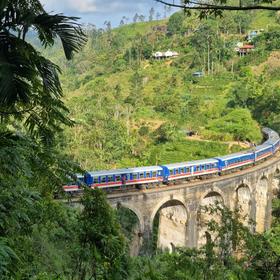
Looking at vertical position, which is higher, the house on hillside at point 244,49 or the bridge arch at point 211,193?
the house on hillside at point 244,49

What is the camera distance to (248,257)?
10.4 m

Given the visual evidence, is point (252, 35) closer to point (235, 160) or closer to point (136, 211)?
point (235, 160)

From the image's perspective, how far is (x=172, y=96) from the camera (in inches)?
2047

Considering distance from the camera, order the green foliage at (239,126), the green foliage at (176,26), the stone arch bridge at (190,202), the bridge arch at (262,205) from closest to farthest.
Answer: the stone arch bridge at (190,202)
the bridge arch at (262,205)
the green foliage at (239,126)
the green foliage at (176,26)

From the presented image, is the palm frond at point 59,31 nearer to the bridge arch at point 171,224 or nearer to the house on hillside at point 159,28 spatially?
the bridge arch at point 171,224

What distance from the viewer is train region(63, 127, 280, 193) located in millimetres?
19950

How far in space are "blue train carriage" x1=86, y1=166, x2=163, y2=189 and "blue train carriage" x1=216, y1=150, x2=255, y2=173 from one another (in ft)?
15.9

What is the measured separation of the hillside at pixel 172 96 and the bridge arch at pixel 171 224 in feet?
30.8

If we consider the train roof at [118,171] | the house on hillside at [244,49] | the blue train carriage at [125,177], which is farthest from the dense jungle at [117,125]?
the train roof at [118,171]

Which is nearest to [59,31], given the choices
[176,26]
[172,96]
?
[172,96]

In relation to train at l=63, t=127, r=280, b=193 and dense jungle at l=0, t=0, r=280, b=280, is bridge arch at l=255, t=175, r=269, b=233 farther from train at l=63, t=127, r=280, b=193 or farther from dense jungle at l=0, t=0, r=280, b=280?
→ train at l=63, t=127, r=280, b=193

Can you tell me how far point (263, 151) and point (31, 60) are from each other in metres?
28.1

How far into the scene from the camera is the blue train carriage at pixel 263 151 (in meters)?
28.7

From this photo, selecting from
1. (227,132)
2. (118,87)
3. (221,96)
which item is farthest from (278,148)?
(118,87)
